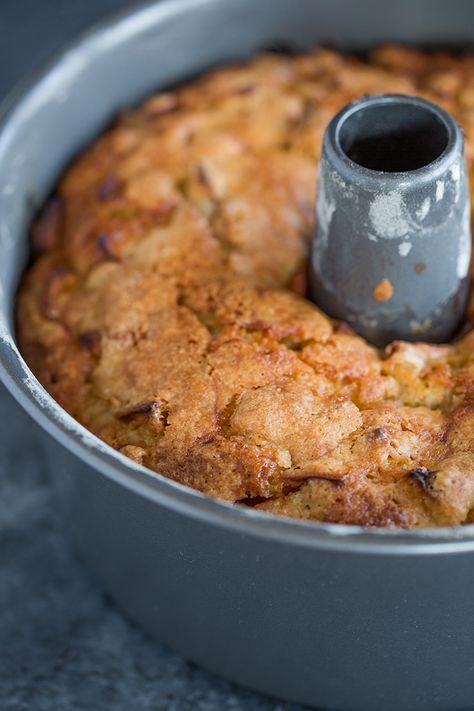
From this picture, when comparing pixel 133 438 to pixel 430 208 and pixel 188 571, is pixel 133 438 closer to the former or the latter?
pixel 188 571

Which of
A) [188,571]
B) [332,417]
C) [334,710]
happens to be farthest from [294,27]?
[334,710]

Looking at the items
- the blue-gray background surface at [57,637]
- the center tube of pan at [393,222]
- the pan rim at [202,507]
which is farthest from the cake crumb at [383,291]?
the blue-gray background surface at [57,637]

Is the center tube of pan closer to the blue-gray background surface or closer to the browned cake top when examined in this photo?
the browned cake top

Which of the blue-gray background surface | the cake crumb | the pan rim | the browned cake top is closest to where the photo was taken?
the pan rim

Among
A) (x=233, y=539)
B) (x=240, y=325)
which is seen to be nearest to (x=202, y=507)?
(x=233, y=539)

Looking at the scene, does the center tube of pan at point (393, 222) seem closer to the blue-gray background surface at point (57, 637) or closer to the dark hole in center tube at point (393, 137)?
the dark hole in center tube at point (393, 137)

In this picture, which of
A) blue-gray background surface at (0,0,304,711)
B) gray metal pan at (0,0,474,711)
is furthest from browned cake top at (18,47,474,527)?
blue-gray background surface at (0,0,304,711)
